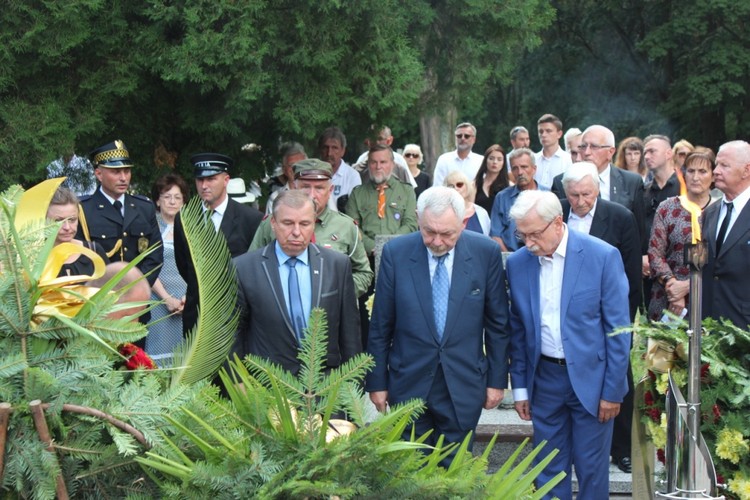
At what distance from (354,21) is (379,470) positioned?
5714mm

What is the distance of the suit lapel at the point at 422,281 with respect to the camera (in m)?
5.65

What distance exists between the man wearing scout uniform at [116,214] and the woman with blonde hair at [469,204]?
245 cm

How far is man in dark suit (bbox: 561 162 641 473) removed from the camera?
7.06 m

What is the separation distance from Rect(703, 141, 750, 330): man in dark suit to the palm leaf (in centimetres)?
411

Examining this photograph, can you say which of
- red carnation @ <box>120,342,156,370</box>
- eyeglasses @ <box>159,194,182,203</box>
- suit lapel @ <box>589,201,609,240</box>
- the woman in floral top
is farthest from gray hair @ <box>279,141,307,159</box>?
red carnation @ <box>120,342,156,370</box>

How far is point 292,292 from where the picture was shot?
5637mm

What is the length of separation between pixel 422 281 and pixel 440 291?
0.38 feet

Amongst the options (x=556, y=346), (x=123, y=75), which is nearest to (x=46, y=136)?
(x=123, y=75)

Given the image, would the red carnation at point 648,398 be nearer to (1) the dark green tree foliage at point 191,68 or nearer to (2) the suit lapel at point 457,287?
(2) the suit lapel at point 457,287

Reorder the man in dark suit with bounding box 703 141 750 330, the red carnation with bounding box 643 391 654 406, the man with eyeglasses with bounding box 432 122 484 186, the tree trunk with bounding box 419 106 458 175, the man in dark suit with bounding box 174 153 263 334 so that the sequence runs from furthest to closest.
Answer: the tree trunk with bounding box 419 106 458 175 < the man with eyeglasses with bounding box 432 122 484 186 < the man in dark suit with bounding box 174 153 263 334 < the man in dark suit with bounding box 703 141 750 330 < the red carnation with bounding box 643 391 654 406

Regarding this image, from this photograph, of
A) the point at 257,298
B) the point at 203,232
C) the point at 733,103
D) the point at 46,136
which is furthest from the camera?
the point at 733,103

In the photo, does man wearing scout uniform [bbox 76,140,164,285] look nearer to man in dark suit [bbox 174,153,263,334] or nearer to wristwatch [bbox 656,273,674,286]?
man in dark suit [bbox 174,153,263,334]

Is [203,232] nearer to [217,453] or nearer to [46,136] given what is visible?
[217,453]

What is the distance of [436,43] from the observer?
8.77m
